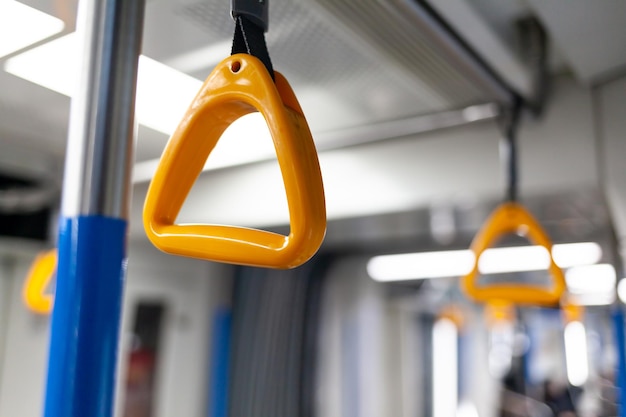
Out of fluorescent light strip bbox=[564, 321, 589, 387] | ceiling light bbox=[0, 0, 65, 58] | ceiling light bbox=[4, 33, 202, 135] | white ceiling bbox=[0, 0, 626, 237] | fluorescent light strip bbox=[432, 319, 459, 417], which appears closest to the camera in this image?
ceiling light bbox=[0, 0, 65, 58]

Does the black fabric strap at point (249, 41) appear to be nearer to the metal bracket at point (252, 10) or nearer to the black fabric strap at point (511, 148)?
the metal bracket at point (252, 10)

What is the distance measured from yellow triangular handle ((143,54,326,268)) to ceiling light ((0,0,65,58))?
71cm

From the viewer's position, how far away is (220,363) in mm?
3965

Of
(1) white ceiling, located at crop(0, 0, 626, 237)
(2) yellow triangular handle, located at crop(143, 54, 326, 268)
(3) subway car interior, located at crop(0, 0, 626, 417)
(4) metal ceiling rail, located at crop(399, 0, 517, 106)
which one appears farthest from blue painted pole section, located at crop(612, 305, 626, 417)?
(2) yellow triangular handle, located at crop(143, 54, 326, 268)

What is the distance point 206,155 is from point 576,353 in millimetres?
3175

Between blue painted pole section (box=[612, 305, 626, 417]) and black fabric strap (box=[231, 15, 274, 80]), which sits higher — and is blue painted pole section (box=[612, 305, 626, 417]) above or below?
below

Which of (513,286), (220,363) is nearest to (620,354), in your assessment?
(513,286)

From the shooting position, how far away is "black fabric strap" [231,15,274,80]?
797 mm

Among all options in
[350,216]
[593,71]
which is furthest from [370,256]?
[593,71]

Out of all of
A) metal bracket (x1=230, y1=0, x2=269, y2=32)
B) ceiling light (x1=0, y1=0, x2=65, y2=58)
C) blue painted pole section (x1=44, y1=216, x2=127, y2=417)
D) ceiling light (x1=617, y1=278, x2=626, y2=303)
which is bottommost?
blue painted pole section (x1=44, y1=216, x2=127, y2=417)

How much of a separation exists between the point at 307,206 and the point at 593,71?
4.52 feet

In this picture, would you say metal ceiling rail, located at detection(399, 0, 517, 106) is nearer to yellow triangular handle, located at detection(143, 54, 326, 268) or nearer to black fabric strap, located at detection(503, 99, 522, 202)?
black fabric strap, located at detection(503, 99, 522, 202)

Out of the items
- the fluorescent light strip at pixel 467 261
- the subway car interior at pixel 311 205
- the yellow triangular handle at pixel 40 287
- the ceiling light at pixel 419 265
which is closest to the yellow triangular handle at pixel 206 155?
the subway car interior at pixel 311 205

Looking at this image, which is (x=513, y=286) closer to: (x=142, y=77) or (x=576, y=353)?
(x=142, y=77)
